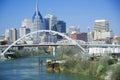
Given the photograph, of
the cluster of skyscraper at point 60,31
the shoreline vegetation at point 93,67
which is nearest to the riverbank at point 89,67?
the shoreline vegetation at point 93,67

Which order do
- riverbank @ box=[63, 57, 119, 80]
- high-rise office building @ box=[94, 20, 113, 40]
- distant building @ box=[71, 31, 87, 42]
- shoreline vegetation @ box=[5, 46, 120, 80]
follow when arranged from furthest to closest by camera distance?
high-rise office building @ box=[94, 20, 113, 40] < distant building @ box=[71, 31, 87, 42] < riverbank @ box=[63, 57, 119, 80] < shoreline vegetation @ box=[5, 46, 120, 80]

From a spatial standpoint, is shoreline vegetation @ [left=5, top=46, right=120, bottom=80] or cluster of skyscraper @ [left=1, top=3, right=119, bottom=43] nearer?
shoreline vegetation @ [left=5, top=46, right=120, bottom=80]

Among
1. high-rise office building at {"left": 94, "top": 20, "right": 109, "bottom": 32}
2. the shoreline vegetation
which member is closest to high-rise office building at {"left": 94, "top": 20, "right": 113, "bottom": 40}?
high-rise office building at {"left": 94, "top": 20, "right": 109, "bottom": 32}

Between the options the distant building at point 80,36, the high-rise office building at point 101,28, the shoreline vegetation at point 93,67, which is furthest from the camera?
the high-rise office building at point 101,28

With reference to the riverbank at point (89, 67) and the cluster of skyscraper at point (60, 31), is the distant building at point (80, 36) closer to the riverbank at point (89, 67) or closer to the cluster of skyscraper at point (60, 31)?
the cluster of skyscraper at point (60, 31)

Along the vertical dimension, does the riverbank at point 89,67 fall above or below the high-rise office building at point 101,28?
below

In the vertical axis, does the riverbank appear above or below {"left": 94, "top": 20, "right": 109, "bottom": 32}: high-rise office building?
below

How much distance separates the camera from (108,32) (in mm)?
59469

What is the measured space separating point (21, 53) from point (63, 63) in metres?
22.5

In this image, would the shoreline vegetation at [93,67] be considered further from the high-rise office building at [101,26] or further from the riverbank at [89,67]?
the high-rise office building at [101,26]

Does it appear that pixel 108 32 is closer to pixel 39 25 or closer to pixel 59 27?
pixel 59 27

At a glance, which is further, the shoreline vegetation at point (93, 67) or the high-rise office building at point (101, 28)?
the high-rise office building at point (101, 28)

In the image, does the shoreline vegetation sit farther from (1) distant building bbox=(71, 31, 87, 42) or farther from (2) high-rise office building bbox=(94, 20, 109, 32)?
(2) high-rise office building bbox=(94, 20, 109, 32)

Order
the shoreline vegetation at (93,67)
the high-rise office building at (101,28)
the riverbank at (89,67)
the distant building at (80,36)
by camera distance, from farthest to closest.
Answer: the high-rise office building at (101,28)
the distant building at (80,36)
the riverbank at (89,67)
the shoreline vegetation at (93,67)
